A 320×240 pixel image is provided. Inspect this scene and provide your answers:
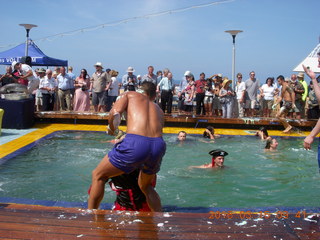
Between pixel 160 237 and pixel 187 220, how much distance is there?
0.42 m

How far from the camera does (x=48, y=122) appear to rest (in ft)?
40.9

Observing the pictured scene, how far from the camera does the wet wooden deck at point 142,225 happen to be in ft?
9.66

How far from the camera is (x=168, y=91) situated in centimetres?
1316

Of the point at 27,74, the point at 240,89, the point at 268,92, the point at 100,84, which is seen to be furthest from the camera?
the point at 268,92

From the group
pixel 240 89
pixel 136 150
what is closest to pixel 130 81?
pixel 240 89

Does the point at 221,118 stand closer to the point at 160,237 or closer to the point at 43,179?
the point at 43,179

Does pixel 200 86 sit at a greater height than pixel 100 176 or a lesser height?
greater

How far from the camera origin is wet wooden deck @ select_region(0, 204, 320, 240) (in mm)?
2945

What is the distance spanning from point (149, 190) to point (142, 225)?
0.91 metres

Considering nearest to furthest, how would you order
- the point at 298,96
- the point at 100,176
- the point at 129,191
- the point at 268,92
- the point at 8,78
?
the point at 100,176, the point at 129,191, the point at 8,78, the point at 298,96, the point at 268,92

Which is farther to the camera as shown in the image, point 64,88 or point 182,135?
point 64,88

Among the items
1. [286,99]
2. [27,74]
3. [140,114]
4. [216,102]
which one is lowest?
[140,114]

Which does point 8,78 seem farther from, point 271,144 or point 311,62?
point 311,62

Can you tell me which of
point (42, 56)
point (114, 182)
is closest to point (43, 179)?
point (114, 182)
